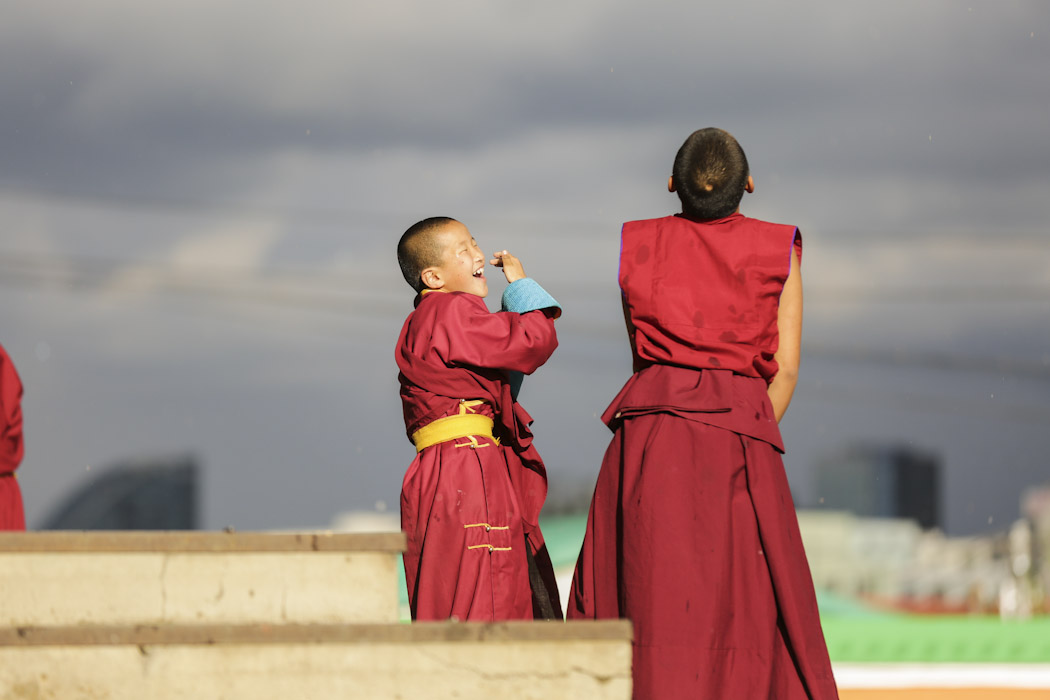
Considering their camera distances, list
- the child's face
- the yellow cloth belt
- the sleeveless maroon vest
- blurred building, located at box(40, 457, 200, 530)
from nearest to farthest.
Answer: the sleeveless maroon vest → the yellow cloth belt → the child's face → blurred building, located at box(40, 457, 200, 530)

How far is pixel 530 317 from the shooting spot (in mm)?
4438

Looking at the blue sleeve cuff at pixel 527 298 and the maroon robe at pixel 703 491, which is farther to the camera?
the blue sleeve cuff at pixel 527 298

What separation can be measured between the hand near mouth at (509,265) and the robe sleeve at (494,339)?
0.18m

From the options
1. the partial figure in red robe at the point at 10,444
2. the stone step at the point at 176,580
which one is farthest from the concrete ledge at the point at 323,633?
the partial figure in red robe at the point at 10,444

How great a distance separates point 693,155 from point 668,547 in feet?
4.02

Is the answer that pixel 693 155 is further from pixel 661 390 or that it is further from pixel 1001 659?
pixel 1001 659

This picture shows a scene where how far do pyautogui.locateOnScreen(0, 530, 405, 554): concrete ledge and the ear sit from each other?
4.99 feet

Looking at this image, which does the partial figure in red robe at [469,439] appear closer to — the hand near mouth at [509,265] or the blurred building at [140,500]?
the hand near mouth at [509,265]

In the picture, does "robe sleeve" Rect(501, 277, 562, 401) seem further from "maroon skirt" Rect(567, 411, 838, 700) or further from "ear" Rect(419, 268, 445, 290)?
"maroon skirt" Rect(567, 411, 838, 700)

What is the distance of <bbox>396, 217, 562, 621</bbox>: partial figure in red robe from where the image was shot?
14.2 ft

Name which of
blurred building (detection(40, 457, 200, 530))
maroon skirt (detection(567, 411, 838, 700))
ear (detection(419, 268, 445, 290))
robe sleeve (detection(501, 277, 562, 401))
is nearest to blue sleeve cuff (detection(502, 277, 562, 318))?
robe sleeve (detection(501, 277, 562, 401))

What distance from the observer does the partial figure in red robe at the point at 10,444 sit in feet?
20.1

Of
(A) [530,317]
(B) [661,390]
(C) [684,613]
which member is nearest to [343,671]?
(C) [684,613]

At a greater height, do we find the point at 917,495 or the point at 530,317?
the point at 530,317
